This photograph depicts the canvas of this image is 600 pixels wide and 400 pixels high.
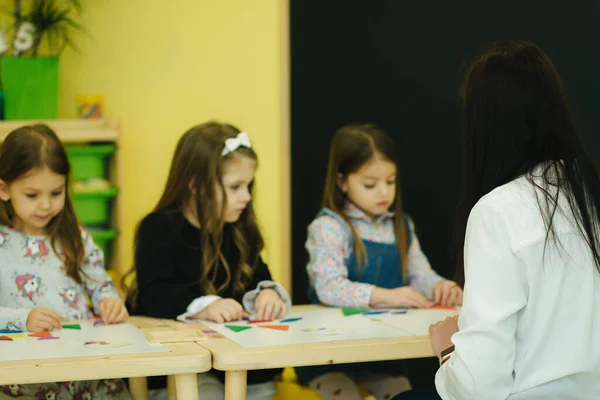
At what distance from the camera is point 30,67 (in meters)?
3.56

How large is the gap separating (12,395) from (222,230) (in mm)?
800

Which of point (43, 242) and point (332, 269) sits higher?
point (43, 242)

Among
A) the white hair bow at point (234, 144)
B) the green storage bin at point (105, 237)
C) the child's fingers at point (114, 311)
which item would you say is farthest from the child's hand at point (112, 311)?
the green storage bin at point (105, 237)

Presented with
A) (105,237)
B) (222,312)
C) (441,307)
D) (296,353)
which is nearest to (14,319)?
(222,312)

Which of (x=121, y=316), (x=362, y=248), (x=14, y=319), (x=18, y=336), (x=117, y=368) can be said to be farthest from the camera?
(x=362, y=248)

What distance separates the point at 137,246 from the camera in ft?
8.32

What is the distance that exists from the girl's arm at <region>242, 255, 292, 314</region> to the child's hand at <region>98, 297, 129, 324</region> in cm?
35

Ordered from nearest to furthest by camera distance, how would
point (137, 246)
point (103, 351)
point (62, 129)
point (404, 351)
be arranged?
point (103, 351) < point (404, 351) < point (137, 246) < point (62, 129)

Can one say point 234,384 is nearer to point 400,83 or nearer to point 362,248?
point 362,248

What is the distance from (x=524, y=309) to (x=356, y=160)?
1301 mm

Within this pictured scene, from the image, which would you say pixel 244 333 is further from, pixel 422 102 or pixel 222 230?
pixel 422 102

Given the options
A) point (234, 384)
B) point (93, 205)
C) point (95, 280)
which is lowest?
point (234, 384)

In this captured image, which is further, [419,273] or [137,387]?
[419,273]

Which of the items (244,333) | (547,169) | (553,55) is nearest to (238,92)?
(553,55)
